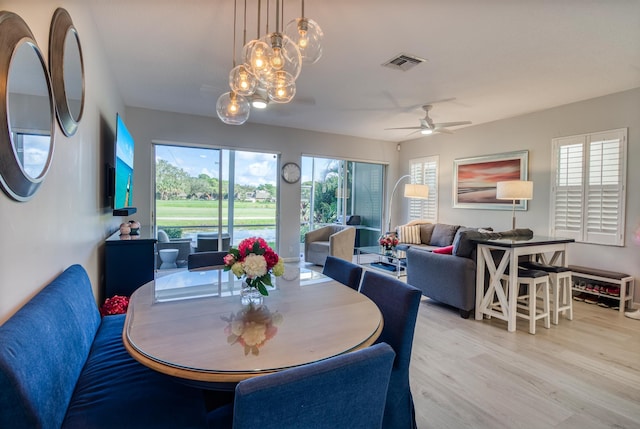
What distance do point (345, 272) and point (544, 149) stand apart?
14.2ft

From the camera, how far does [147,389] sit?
48.9 inches

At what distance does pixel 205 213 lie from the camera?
5.43 metres

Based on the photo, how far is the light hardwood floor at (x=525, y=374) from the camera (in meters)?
1.86

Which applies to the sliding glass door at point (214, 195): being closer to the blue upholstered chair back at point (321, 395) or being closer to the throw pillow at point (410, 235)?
the throw pillow at point (410, 235)

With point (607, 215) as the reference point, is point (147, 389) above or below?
below

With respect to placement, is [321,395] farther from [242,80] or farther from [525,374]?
[525,374]

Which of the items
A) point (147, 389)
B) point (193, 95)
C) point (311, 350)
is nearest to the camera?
point (311, 350)

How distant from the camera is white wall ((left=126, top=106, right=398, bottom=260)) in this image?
16.1ft

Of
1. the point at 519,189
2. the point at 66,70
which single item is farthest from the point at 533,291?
the point at 66,70

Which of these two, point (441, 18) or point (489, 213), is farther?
point (489, 213)

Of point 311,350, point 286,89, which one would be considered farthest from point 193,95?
point 311,350

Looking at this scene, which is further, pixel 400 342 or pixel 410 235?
pixel 410 235

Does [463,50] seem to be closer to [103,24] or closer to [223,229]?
[103,24]

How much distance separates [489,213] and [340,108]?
3.17m
